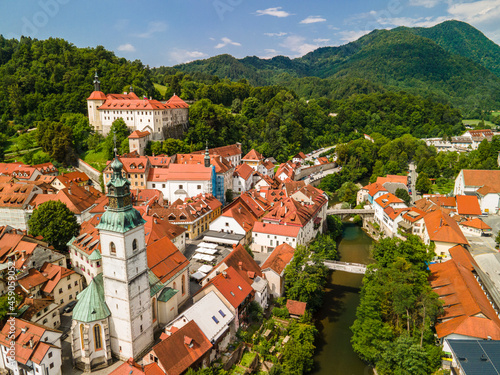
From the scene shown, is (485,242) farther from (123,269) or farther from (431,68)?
(431,68)

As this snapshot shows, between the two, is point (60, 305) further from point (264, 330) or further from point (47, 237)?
point (264, 330)

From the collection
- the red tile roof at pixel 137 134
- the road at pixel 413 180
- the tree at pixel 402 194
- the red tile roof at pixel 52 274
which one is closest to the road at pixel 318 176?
the road at pixel 413 180

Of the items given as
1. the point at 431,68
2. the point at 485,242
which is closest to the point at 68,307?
the point at 485,242

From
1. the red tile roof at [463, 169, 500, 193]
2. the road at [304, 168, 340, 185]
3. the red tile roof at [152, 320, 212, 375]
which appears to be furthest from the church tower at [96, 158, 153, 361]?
the road at [304, 168, 340, 185]

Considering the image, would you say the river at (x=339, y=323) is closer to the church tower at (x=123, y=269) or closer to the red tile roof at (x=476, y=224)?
the red tile roof at (x=476, y=224)

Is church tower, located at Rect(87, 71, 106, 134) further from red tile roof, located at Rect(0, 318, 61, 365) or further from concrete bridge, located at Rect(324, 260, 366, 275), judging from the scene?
red tile roof, located at Rect(0, 318, 61, 365)

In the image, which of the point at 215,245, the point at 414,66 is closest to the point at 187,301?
the point at 215,245
